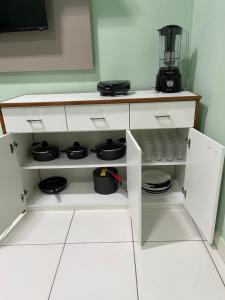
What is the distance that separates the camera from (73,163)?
5.51 ft

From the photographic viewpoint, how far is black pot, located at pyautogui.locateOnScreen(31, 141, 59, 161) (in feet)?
5.59

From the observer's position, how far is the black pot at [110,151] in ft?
5.48

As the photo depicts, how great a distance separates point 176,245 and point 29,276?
89 centimetres

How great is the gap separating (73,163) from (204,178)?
3.08 ft

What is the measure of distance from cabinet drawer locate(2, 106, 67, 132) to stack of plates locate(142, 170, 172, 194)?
2.68 ft

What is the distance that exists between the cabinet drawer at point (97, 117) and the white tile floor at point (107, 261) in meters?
0.70

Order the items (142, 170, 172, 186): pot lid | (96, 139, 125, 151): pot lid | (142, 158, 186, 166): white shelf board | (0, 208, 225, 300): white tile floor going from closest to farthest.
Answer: (0, 208, 225, 300): white tile floor → (142, 158, 186, 166): white shelf board → (96, 139, 125, 151): pot lid → (142, 170, 172, 186): pot lid

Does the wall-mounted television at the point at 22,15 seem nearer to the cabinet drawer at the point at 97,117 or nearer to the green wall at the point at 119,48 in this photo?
the green wall at the point at 119,48

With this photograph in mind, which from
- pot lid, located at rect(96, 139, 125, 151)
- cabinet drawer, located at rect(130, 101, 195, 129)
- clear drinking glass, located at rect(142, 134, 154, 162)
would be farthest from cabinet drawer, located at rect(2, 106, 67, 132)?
clear drinking glass, located at rect(142, 134, 154, 162)

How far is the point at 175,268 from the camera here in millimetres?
1216

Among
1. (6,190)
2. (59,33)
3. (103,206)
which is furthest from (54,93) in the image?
(103,206)

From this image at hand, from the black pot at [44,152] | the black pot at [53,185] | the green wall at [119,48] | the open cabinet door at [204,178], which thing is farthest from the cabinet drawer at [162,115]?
the black pot at [53,185]

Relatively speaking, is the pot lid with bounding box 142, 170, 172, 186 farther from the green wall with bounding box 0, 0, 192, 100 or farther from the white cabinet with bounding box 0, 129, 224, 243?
the green wall with bounding box 0, 0, 192, 100

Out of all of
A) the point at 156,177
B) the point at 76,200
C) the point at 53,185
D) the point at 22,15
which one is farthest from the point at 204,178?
the point at 22,15
